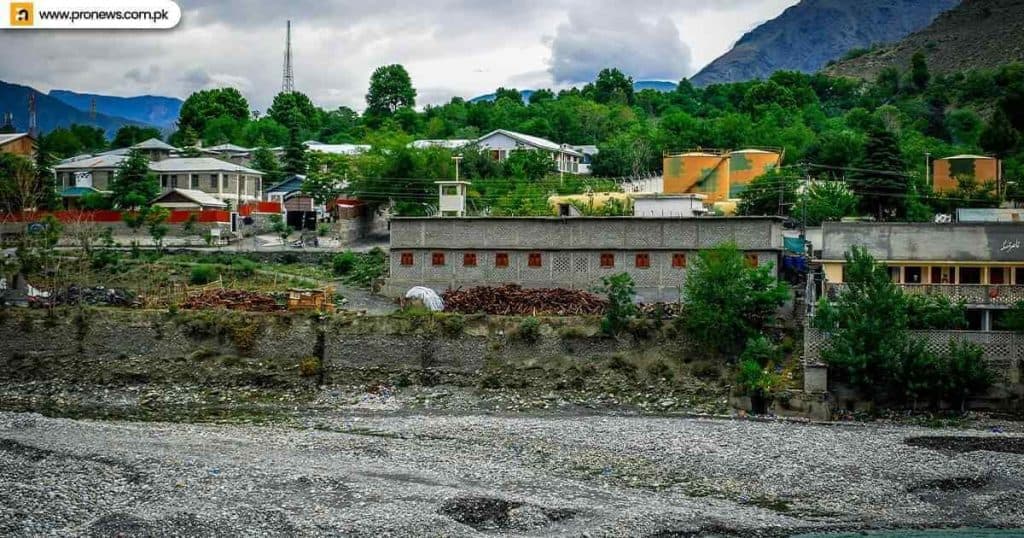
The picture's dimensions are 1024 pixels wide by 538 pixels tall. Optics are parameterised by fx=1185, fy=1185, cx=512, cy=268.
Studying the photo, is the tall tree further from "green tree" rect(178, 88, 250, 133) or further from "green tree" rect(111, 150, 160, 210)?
"green tree" rect(178, 88, 250, 133)

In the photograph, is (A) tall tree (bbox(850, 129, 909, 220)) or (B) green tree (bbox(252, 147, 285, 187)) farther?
(B) green tree (bbox(252, 147, 285, 187))

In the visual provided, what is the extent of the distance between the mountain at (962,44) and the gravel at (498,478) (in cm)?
12121

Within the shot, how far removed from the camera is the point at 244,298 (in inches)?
1822

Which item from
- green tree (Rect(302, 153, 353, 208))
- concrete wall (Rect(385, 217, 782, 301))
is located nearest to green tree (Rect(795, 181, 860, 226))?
concrete wall (Rect(385, 217, 782, 301))

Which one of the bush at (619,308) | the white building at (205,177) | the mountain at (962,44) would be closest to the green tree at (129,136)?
the white building at (205,177)

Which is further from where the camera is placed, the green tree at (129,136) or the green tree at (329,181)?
the green tree at (129,136)

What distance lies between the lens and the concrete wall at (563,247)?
4478cm

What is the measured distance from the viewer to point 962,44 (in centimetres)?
16212

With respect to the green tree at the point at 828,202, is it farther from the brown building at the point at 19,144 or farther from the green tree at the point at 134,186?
the brown building at the point at 19,144

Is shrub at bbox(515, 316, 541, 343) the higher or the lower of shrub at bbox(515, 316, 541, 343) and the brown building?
the lower

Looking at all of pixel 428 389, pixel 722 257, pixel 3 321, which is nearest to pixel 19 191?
pixel 3 321

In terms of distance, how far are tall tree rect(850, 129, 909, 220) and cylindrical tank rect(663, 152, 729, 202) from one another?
→ 6638 millimetres

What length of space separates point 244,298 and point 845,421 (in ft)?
76.8

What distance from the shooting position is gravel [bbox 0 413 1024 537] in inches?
969
